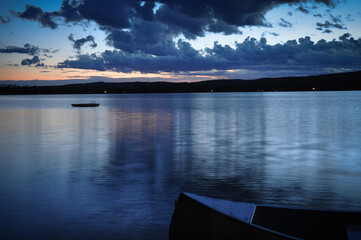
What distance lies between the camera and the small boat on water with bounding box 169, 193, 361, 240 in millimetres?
5756

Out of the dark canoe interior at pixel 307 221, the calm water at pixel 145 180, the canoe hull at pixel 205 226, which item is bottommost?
the calm water at pixel 145 180

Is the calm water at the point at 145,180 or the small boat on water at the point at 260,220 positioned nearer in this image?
the small boat on water at the point at 260,220

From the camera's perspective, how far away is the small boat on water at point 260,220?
5.76 meters

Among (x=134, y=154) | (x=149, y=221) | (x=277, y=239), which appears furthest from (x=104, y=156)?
(x=277, y=239)

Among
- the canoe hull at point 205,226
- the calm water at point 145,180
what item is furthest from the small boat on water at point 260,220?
the calm water at point 145,180

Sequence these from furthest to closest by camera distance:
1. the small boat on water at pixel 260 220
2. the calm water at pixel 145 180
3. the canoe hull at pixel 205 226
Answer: the calm water at pixel 145 180
the small boat on water at pixel 260 220
the canoe hull at pixel 205 226

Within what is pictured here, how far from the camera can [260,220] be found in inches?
258

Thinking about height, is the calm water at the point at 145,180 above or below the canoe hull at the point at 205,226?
below

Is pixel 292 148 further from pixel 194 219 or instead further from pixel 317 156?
pixel 194 219

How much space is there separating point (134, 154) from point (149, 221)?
11369 mm

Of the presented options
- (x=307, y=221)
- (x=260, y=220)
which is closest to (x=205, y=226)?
(x=260, y=220)

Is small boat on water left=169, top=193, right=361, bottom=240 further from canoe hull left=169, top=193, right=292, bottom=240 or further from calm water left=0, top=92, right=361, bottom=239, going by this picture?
calm water left=0, top=92, right=361, bottom=239

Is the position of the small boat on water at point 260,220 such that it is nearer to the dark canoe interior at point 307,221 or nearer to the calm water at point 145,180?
the dark canoe interior at point 307,221

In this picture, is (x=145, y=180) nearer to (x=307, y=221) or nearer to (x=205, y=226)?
(x=307, y=221)
